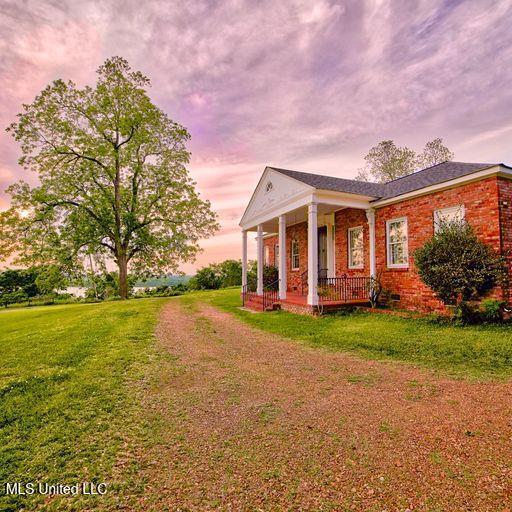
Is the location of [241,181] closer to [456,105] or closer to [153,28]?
Result: [153,28]

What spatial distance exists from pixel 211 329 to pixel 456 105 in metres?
14.0

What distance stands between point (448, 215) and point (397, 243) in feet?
6.89

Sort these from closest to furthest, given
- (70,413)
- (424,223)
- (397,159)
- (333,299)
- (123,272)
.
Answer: (70,413)
(424,223)
(333,299)
(123,272)
(397,159)

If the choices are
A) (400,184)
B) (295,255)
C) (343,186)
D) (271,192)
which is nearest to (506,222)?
(400,184)

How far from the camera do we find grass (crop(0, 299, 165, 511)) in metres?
2.44

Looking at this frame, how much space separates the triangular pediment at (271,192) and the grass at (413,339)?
4.93 m

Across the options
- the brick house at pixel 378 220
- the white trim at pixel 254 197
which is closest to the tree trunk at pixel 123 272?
the white trim at pixel 254 197

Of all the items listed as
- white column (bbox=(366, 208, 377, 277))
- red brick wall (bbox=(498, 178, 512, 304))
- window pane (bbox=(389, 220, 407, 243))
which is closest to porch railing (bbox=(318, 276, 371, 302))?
white column (bbox=(366, 208, 377, 277))

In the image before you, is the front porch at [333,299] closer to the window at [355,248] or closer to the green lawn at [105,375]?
the green lawn at [105,375]

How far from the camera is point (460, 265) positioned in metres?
7.68

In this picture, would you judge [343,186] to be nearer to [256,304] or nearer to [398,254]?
[398,254]

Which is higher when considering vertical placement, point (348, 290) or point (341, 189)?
point (341, 189)

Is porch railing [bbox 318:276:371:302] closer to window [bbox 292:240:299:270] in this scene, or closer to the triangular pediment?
the triangular pediment

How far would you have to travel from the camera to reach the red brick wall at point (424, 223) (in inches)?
308
